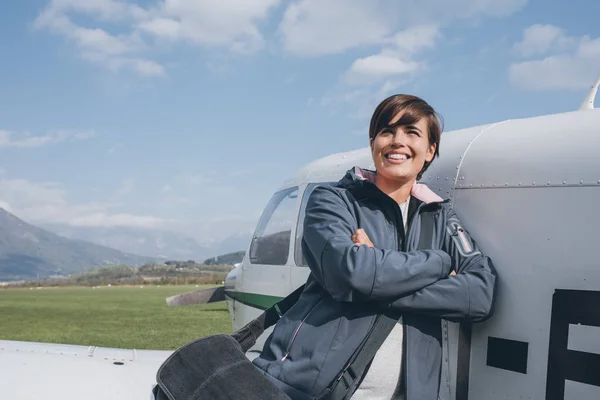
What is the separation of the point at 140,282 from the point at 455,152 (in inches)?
2269

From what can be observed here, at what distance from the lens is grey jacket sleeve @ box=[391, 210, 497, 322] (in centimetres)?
280

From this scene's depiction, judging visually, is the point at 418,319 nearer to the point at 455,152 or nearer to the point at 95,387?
the point at 455,152

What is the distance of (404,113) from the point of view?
3078mm

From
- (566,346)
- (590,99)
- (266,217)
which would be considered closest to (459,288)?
(566,346)

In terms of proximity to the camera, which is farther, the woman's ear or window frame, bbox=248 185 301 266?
window frame, bbox=248 185 301 266

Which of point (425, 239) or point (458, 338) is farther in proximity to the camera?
point (458, 338)

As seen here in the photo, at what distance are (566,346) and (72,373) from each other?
12.0 feet

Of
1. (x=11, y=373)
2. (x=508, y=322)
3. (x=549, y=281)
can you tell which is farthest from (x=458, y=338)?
(x=11, y=373)

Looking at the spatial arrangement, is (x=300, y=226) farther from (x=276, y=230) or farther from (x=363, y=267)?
(x=363, y=267)

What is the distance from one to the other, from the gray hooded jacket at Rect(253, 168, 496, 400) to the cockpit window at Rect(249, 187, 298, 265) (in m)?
2.53

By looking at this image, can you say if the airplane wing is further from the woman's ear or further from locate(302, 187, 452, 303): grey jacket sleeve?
the woman's ear

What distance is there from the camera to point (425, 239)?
3.06m

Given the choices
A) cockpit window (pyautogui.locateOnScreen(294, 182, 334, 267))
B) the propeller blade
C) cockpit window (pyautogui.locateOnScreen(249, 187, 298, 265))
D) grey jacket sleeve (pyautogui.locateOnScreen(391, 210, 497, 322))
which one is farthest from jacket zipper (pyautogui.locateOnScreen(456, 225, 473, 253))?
the propeller blade

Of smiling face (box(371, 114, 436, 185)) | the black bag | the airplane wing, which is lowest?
the airplane wing
